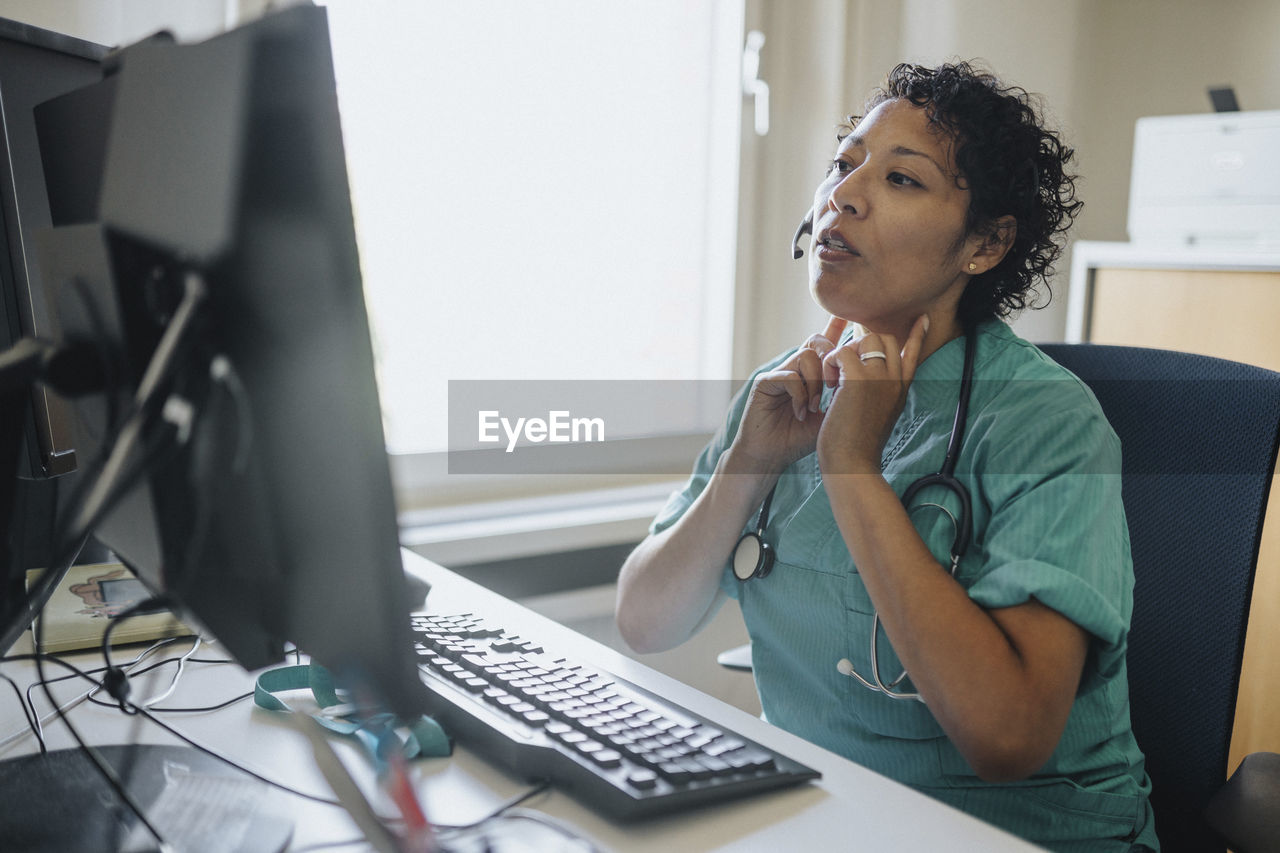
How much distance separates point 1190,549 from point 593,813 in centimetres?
73

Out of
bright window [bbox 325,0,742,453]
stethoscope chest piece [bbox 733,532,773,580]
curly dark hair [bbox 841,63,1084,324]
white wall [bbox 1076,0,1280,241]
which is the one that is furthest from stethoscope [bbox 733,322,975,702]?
white wall [bbox 1076,0,1280,241]

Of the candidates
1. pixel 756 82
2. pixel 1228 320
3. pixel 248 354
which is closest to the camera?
pixel 248 354

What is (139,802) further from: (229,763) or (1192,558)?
(1192,558)

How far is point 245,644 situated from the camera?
2.02 ft

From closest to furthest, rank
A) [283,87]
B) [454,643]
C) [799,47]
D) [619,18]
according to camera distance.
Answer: [283,87] < [454,643] < [619,18] < [799,47]

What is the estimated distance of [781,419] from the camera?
1.13 meters

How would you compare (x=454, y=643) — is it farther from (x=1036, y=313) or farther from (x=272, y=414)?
(x=1036, y=313)

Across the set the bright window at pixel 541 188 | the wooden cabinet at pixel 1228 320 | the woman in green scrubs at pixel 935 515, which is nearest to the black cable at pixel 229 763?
the woman in green scrubs at pixel 935 515

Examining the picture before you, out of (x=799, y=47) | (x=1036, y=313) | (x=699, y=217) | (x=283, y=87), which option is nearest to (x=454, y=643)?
(x=283, y=87)

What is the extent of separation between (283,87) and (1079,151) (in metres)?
2.70

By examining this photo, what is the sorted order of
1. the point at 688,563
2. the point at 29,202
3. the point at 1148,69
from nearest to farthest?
the point at 29,202
the point at 688,563
the point at 1148,69

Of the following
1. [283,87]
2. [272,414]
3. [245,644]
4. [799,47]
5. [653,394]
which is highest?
[799,47]

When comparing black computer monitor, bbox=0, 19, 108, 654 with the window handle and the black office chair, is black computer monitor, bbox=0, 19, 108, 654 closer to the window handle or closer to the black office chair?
the black office chair

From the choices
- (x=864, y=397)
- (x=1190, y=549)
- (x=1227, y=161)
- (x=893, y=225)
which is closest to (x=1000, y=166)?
(x=893, y=225)
